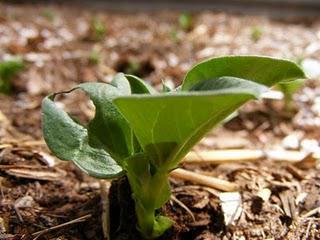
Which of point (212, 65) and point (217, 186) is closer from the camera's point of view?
point (212, 65)

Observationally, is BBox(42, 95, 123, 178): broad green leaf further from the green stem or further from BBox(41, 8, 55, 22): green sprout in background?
BBox(41, 8, 55, 22): green sprout in background

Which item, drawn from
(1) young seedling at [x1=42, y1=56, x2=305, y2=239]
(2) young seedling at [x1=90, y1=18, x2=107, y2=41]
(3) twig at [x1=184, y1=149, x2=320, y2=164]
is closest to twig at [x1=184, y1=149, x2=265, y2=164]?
(3) twig at [x1=184, y1=149, x2=320, y2=164]

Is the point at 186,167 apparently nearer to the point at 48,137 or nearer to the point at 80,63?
the point at 48,137

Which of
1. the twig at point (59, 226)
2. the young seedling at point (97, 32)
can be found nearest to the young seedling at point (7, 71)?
the young seedling at point (97, 32)

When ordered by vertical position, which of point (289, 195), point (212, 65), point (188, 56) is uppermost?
point (212, 65)

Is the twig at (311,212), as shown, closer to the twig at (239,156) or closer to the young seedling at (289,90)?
the twig at (239,156)

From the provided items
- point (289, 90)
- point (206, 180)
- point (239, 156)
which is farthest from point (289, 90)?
point (206, 180)

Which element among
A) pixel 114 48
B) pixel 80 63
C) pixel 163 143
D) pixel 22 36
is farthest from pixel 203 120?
pixel 22 36
